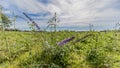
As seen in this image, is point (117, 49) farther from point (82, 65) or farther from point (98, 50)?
point (82, 65)

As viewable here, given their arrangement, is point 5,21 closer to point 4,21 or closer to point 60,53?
point 4,21

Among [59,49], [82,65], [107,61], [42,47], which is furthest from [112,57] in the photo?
[42,47]

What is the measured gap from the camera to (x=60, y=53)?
4332 mm

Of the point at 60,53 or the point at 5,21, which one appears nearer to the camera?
the point at 60,53

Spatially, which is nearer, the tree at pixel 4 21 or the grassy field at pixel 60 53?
the grassy field at pixel 60 53

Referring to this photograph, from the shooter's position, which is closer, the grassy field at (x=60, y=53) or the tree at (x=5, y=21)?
the grassy field at (x=60, y=53)

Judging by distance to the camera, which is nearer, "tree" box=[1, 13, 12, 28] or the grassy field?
the grassy field

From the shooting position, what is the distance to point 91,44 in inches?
195

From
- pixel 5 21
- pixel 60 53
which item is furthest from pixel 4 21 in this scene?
pixel 60 53

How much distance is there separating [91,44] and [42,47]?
36.4 inches

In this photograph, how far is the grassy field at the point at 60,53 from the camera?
14.3ft

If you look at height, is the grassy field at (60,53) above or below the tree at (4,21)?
below

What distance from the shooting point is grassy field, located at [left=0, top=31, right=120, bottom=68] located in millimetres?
4344

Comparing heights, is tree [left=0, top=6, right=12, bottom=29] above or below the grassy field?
above
